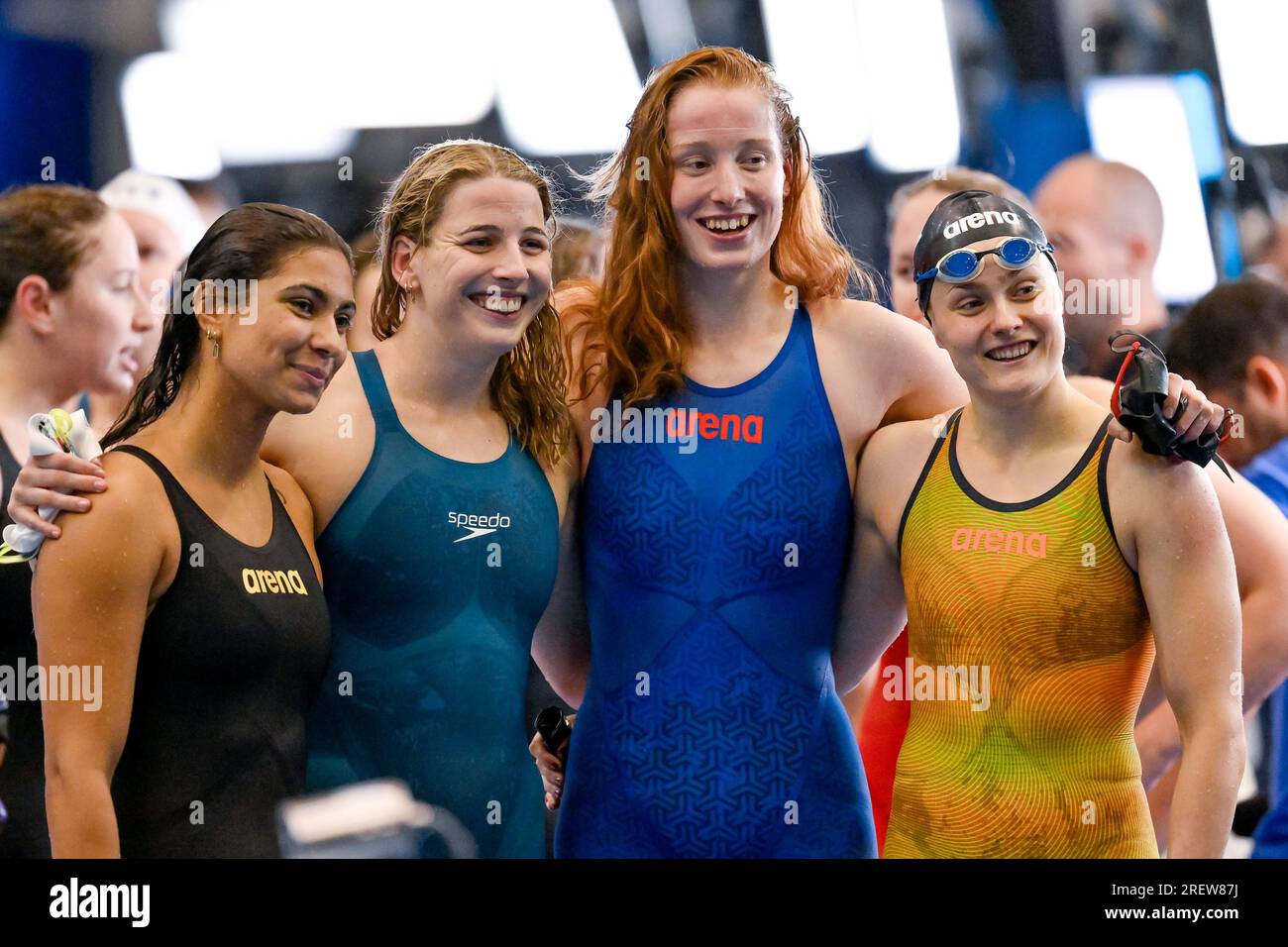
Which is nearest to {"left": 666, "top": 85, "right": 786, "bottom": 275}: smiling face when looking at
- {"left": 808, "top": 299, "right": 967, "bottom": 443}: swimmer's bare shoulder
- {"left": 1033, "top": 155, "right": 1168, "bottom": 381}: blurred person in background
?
{"left": 808, "top": 299, "right": 967, "bottom": 443}: swimmer's bare shoulder

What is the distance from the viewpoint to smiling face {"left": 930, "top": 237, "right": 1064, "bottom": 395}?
94.4 inches

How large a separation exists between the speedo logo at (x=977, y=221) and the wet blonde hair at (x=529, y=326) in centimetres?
78

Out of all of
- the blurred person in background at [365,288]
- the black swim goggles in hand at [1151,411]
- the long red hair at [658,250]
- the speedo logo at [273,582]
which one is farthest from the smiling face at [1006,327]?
the blurred person in background at [365,288]

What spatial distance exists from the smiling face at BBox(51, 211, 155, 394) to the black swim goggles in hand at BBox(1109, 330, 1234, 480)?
85.6 inches

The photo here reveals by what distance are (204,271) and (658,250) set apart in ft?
2.85

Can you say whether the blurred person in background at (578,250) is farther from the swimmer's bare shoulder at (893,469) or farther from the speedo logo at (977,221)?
the speedo logo at (977,221)

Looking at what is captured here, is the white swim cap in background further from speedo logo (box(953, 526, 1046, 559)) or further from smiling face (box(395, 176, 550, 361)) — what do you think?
speedo logo (box(953, 526, 1046, 559))

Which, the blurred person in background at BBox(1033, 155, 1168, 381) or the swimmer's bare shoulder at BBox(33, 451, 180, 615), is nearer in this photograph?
the swimmer's bare shoulder at BBox(33, 451, 180, 615)

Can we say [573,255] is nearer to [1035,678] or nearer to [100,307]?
[100,307]

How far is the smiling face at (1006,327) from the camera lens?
2.40 m

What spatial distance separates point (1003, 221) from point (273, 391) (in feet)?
4.33

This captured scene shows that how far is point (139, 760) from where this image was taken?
2281 millimetres
